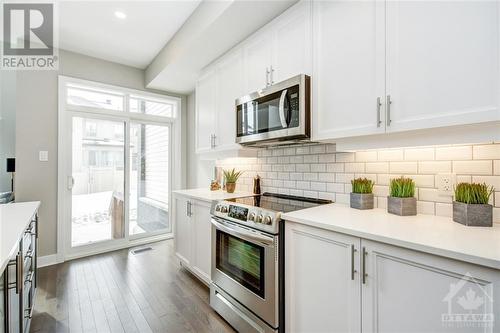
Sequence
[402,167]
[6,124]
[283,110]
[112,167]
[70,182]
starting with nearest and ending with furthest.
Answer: [402,167], [283,110], [70,182], [6,124], [112,167]

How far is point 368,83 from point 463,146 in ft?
2.09

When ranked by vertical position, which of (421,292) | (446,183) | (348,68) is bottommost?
(421,292)

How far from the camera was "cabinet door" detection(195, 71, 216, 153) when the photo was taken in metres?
2.87

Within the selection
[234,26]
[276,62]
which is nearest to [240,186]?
[276,62]

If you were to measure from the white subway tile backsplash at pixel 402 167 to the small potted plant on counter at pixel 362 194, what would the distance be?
169 millimetres

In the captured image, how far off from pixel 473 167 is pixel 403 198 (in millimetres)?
380

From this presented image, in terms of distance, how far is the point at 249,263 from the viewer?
178cm

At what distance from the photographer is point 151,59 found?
3482mm

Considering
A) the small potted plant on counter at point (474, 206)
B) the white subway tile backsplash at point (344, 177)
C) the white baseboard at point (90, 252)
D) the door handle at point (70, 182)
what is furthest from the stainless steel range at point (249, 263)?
the door handle at point (70, 182)

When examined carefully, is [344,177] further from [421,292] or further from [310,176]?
[421,292]

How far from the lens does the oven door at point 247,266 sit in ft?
5.18

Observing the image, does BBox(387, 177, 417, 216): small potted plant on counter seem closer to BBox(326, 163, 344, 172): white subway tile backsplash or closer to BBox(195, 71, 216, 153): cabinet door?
BBox(326, 163, 344, 172): white subway tile backsplash

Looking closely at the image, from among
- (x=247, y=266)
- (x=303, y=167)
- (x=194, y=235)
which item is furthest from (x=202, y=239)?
(x=303, y=167)

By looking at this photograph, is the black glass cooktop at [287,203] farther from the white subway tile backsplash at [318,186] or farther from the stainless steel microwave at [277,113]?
the stainless steel microwave at [277,113]
